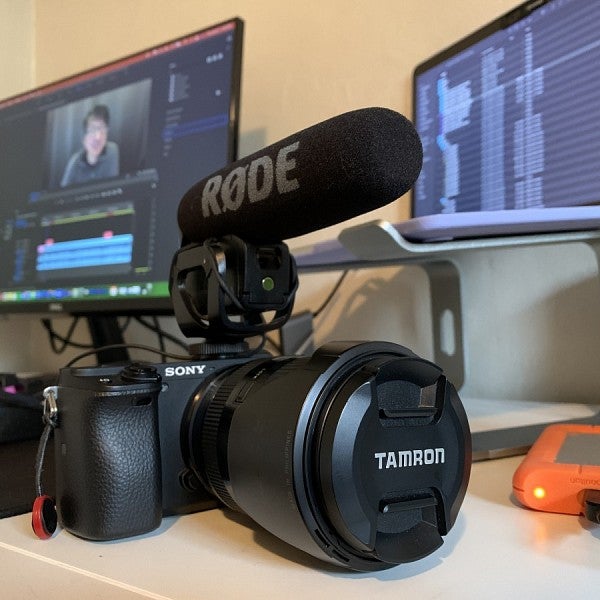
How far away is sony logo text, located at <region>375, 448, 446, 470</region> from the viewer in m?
0.33

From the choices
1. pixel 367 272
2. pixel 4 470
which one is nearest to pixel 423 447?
pixel 4 470

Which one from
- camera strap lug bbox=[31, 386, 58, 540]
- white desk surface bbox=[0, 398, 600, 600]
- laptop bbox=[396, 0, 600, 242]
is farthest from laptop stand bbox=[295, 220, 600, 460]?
camera strap lug bbox=[31, 386, 58, 540]

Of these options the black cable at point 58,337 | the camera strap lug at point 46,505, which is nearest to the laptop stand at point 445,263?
the camera strap lug at point 46,505

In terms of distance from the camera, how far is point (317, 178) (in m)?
0.38

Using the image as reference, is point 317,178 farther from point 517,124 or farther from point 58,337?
point 58,337

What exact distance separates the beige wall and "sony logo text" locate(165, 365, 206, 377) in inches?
18.9

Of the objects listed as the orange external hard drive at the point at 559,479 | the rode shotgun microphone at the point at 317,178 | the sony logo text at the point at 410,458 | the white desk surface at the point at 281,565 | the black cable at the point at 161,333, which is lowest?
the white desk surface at the point at 281,565

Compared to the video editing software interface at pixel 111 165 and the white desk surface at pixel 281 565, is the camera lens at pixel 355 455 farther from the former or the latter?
the video editing software interface at pixel 111 165

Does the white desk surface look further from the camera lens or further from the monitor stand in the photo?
the monitor stand

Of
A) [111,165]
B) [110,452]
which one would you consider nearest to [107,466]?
[110,452]

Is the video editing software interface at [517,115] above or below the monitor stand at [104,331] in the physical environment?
above

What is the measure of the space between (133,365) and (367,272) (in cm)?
58

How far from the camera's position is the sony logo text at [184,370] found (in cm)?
45

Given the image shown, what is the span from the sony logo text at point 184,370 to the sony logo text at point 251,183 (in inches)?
4.4
